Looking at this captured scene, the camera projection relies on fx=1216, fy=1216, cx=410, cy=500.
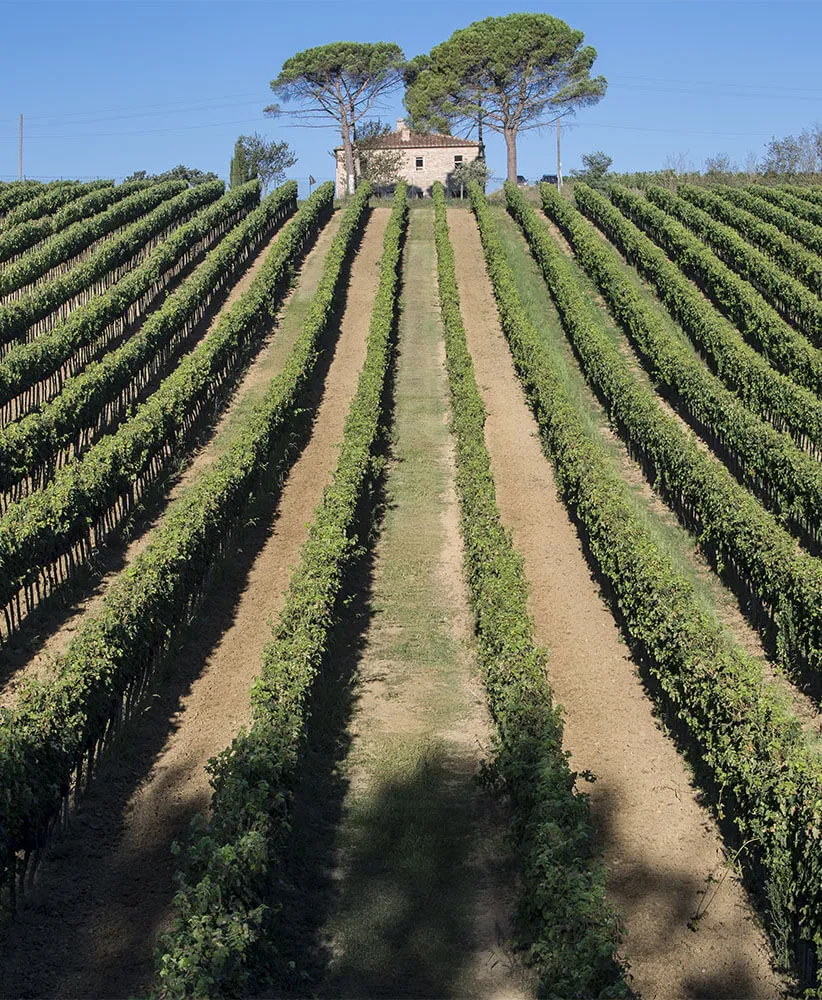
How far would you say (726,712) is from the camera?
758 inches

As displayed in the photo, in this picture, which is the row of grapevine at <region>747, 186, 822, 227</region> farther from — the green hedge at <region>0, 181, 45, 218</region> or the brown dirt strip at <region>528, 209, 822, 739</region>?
the green hedge at <region>0, 181, 45, 218</region>

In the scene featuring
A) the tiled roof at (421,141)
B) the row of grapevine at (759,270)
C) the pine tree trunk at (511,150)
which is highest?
the tiled roof at (421,141)

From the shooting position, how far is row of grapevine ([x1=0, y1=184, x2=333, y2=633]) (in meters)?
25.8

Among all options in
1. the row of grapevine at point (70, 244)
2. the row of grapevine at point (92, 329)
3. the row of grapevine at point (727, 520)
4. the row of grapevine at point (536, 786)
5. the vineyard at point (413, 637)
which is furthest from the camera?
the row of grapevine at point (70, 244)

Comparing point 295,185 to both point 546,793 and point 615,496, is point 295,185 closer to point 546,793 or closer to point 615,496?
point 615,496

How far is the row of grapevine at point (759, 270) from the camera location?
149 ft

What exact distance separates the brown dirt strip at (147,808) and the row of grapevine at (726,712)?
7.57m

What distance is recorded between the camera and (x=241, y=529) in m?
30.7

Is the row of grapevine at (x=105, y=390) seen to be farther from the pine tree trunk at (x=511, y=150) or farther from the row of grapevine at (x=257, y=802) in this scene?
the pine tree trunk at (x=511, y=150)

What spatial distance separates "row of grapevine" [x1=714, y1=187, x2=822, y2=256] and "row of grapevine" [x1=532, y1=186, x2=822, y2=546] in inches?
323

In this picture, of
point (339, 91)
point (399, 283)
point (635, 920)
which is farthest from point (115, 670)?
point (339, 91)

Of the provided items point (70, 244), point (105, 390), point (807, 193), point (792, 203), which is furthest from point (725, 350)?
point (70, 244)

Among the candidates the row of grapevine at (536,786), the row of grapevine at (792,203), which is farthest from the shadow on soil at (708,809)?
the row of grapevine at (792,203)

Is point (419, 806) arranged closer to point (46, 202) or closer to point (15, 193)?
point (46, 202)
